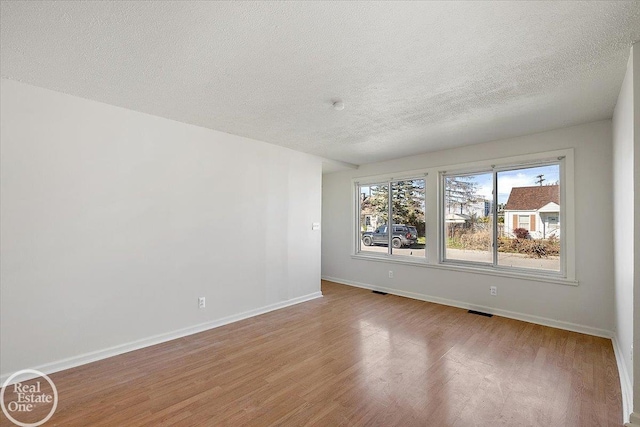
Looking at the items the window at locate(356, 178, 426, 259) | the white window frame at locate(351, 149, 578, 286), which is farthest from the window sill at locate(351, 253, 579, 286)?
the window at locate(356, 178, 426, 259)

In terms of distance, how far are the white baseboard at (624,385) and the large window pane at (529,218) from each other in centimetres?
125

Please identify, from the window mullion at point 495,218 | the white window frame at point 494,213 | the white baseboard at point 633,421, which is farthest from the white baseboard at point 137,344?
the white baseboard at point 633,421

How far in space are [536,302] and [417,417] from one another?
2923 mm

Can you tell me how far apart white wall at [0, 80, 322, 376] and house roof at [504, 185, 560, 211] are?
3606 millimetres

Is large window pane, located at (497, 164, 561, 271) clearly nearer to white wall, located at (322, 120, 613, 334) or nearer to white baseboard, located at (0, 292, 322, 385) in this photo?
→ white wall, located at (322, 120, 613, 334)

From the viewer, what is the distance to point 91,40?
6.22 ft

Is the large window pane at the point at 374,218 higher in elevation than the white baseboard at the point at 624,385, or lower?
higher

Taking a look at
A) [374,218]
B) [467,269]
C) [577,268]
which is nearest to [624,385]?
[577,268]

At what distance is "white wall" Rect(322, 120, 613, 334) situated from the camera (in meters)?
3.38

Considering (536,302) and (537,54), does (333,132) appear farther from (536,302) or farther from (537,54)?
(536,302)

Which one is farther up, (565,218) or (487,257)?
(565,218)

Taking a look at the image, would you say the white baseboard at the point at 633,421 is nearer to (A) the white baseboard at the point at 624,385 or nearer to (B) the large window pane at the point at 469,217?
(A) the white baseboard at the point at 624,385

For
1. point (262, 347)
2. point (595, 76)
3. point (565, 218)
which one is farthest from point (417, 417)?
point (565, 218)

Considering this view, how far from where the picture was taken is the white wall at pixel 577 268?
3.38 metres
